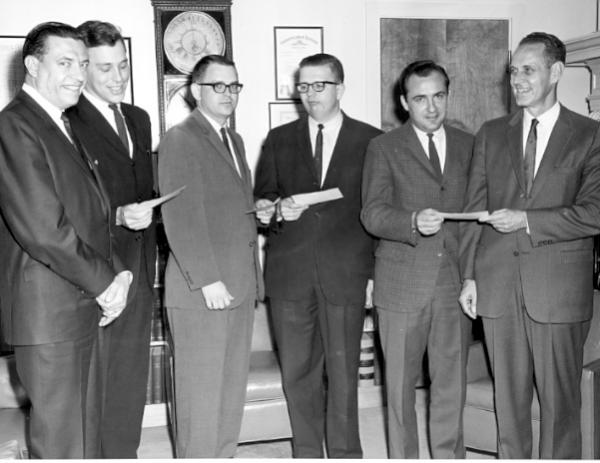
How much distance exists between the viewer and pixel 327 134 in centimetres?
331

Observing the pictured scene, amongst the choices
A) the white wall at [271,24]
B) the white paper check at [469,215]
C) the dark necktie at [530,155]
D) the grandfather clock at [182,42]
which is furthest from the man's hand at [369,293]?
the grandfather clock at [182,42]

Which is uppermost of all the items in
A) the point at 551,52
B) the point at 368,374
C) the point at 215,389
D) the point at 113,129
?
the point at 551,52

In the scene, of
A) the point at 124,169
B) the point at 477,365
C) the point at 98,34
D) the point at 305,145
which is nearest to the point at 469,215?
the point at 305,145

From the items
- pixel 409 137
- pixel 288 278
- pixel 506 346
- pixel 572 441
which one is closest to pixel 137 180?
pixel 288 278

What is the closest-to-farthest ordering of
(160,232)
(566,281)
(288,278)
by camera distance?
(566,281) → (288,278) → (160,232)

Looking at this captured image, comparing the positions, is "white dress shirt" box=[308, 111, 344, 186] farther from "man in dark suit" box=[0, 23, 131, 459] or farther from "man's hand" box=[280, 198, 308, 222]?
"man in dark suit" box=[0, 23, 131, 459]

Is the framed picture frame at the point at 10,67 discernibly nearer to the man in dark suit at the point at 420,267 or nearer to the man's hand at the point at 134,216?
the man's hand at the point at 134,216

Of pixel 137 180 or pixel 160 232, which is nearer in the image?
pixel 137 180

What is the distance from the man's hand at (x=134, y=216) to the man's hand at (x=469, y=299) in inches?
53.9

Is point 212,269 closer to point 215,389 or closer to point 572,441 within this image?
point 215,389

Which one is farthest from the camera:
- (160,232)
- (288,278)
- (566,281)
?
(160,232)

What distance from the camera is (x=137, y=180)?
3014 mm

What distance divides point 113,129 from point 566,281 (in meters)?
1.98

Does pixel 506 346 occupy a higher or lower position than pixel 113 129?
lower
